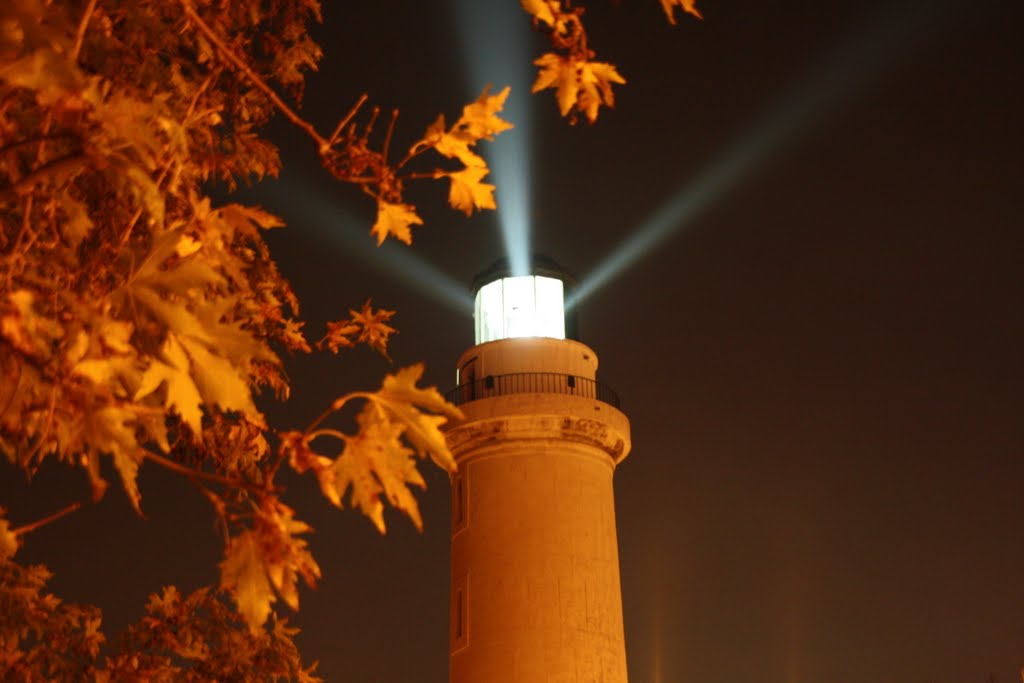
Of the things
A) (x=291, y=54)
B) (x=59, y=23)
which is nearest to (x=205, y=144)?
(x=291, y=54)

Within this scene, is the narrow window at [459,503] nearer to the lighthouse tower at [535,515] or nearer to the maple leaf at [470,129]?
the lighthouse tower at [535,515]

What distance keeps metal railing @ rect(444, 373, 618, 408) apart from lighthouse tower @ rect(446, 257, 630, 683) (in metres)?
0.02

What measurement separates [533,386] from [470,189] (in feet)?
47.5

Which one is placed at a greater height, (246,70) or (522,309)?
(522,309)

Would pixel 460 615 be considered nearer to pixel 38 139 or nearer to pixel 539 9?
pixel 539 9

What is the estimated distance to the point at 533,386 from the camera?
17.8 m

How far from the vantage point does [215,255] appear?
9.70ft

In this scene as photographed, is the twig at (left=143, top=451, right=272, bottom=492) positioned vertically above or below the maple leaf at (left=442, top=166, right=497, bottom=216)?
below

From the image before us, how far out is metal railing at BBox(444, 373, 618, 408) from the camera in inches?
701

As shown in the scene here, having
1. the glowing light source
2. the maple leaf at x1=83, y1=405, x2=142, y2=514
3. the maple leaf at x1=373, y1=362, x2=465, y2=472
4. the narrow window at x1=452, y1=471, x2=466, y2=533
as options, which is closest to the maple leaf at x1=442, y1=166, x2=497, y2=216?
the maple leaf at x1=373, y1=362, x2=465, y2=472

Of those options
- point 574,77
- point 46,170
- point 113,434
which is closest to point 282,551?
point 113,434

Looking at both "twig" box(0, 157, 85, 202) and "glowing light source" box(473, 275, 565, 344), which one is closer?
"twig" box(0, 157, 85, 202)

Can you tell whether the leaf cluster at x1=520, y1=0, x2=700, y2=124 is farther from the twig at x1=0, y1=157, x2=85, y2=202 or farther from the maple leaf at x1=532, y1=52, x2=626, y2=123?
the twig at x1=0, y1=157, x2=85, y2=202

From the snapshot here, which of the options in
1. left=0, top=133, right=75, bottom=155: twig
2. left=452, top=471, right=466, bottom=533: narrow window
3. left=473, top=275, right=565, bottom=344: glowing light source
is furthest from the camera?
left=473, top=275, right=565, bottom=344: glowing light source
